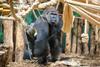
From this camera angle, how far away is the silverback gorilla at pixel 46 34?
528cm

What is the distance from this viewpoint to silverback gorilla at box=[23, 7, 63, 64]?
5281mm

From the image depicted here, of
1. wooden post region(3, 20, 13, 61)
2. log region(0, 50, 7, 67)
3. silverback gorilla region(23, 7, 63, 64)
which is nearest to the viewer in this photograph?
log region(0, 50, 7, 67)

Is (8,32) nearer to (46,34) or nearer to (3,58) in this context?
(46,34)

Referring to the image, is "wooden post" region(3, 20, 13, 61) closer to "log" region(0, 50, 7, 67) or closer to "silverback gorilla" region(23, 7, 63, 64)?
"silverback gorilla" region(23, 7, 63, 64)

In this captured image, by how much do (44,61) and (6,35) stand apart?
779 mm

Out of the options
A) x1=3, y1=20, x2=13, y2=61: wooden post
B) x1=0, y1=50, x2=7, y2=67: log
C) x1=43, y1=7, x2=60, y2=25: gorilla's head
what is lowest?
x1=0, y1=50, x2=7, y2=67: log

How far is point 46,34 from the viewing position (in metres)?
5.41

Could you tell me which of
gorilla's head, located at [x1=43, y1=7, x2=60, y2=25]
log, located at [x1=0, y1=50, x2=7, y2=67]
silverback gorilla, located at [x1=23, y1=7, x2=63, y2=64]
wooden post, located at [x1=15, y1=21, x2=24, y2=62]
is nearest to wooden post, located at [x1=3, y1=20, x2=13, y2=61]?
wooden post, located at [x1=15, y1=21, x2=24, y2=62]

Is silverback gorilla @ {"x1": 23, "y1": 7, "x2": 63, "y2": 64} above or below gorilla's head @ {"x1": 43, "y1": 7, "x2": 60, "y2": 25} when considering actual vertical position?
below

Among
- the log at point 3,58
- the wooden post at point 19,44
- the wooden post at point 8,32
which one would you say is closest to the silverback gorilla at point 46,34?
the wooden post at point 19,44

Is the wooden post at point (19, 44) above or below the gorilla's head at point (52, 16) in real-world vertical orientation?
below

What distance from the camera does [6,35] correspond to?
5141 mm

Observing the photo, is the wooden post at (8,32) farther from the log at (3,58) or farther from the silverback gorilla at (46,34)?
the log at (3,58)

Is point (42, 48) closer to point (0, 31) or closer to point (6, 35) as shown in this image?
point (6, 35)
